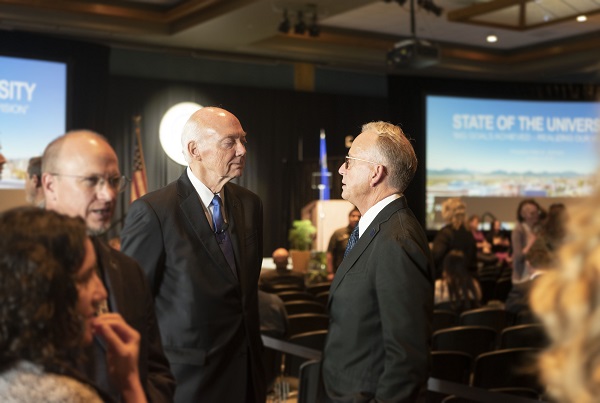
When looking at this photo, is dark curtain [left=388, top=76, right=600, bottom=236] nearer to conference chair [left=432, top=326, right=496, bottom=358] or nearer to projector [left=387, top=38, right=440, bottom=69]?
projector [left=387, top=38, right=440, bottom=69]

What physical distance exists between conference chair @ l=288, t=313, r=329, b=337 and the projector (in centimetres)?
Answer: 557

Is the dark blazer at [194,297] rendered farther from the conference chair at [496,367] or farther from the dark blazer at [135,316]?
the conference chair at [496,367]

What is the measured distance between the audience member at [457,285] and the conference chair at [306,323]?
4.93 ft

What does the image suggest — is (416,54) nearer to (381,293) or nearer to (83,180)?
(381,293)

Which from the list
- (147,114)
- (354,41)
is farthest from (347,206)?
(147,114)

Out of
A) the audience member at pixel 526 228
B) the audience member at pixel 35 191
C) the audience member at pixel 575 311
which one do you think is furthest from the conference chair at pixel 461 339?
the audience member at pixel 575 311

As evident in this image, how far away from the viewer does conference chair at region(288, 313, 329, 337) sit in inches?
273

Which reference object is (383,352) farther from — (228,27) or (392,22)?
(392,22)

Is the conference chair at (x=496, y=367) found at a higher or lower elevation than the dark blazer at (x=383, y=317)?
lower

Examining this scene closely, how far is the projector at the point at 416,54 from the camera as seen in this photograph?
11609mm

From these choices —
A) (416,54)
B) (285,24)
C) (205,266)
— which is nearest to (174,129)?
(285,24)

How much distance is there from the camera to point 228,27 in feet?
44.9

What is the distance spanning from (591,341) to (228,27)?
13246mm

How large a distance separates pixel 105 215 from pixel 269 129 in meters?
16.0
